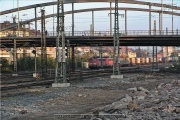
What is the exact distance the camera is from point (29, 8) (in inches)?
4434

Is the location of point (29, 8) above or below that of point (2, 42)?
above

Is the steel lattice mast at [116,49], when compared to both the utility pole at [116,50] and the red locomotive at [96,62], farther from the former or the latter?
the red locomotive at [96,62]

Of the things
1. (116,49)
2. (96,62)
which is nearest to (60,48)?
(116,49)

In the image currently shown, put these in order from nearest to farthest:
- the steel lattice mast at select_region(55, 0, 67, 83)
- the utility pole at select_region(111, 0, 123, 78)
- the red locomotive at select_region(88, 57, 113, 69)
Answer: the steel lattice mast at select_region(55, 0, 67, 83) → the utility pole at select_region(111, 0, 123, 78) → the red locomotive at select_region(88, 57, 113, 69)

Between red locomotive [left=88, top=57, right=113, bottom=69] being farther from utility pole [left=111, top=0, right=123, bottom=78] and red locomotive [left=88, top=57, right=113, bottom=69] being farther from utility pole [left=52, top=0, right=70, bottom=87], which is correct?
utility pole [left=52, top=0, right=70, bottom=87]

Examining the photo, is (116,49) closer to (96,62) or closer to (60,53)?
(60,53)

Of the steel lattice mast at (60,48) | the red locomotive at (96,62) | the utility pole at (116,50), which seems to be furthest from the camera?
the red locomotive at (96,62)

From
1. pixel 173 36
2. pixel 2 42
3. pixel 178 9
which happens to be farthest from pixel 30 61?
pixel 178 9

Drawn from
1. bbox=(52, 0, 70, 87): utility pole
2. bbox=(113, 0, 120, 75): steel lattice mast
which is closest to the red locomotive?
bbox=(113, 0, 120, 75): steel lattice mast

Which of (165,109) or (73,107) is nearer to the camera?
(165,109)

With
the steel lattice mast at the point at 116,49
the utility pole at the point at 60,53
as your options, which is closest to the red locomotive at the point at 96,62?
the steel lattice mast at the point at 116,49

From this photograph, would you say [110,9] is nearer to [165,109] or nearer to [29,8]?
[29,8]

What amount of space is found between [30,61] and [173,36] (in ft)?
133

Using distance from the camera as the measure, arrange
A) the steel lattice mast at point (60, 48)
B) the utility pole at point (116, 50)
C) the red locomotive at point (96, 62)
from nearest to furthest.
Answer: the steel lattice mast at point (60, 48) < the utility pole at point (116, 50) < the red locomotive at point (96, 62)
